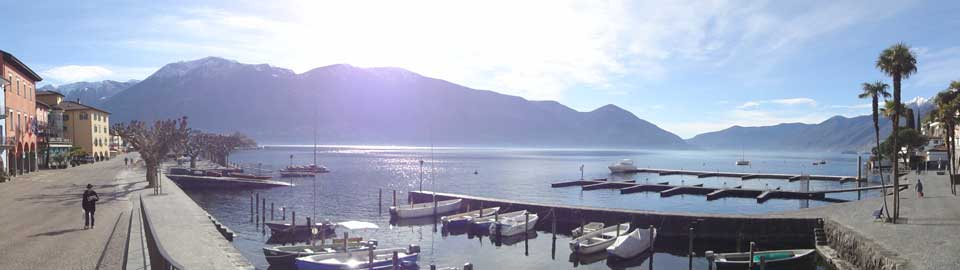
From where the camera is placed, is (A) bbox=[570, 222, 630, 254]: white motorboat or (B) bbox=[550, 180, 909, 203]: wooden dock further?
(B) bbox=[550, 180, 909, 203]: wooden dock

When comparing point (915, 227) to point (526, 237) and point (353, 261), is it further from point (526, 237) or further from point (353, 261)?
point (353, 261)

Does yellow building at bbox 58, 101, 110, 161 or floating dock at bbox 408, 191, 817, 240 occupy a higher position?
yellow building at bbox 58, 101, 110, 161

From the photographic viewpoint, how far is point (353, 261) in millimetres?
28469

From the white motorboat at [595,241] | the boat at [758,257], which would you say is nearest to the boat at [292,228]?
the white motorboat at [595,241]

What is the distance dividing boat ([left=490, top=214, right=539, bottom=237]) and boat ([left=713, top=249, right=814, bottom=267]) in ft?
47.0

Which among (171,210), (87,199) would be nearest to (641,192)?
(171,210)

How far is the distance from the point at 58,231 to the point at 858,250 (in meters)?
37.7

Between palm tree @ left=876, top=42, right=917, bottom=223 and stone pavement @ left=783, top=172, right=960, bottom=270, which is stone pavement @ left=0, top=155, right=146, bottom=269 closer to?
stone pavement @ left=783, top=172, right=960, bottom=270

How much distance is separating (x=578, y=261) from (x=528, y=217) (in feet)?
32.8

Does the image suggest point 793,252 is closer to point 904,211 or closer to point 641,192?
point 904,211

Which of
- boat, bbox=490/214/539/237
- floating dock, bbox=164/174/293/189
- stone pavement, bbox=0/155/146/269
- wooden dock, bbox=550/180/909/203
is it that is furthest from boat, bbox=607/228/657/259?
floating dock, bbox=164/174/293/189

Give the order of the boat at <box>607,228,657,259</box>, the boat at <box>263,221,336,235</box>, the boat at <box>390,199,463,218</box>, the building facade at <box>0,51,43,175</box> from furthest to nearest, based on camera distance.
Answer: the building facade at <box>0,51,43,175</box> < the boat at <box>390,199,463,218</box> < the boat at <box>263,221,336,235</box> < the boat at <box>607,228,657,259</box>

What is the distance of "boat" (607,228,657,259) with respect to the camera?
115 ft

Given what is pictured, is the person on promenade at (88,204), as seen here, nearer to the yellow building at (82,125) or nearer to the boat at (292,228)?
the boat at (292,228)
